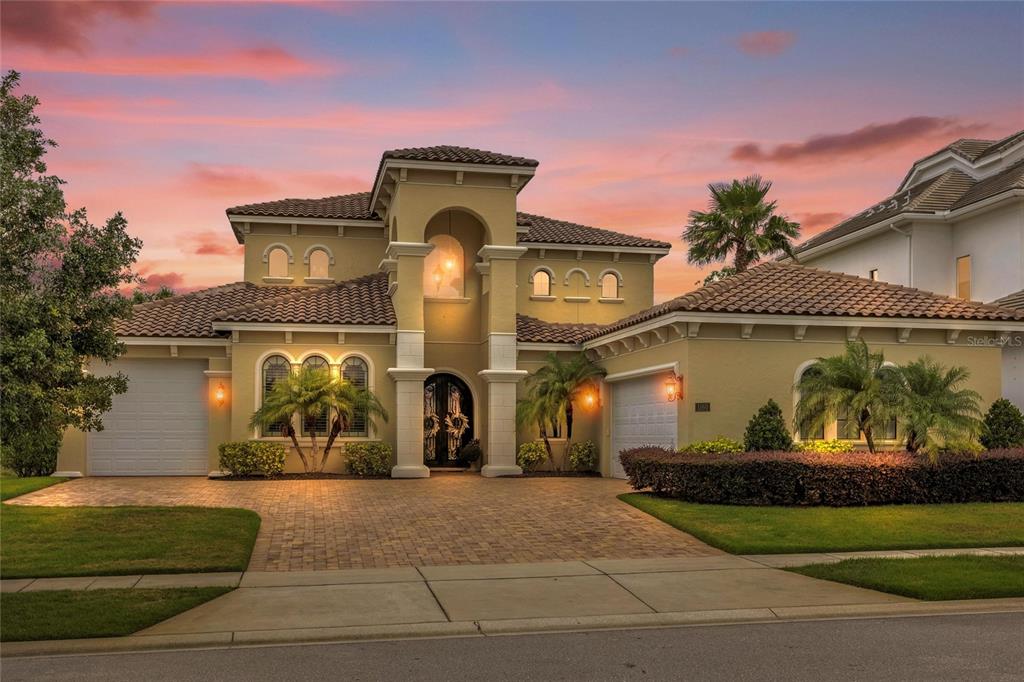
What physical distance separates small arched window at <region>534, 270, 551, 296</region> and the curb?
22.1 meters

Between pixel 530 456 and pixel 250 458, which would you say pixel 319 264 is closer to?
pixel 250 458

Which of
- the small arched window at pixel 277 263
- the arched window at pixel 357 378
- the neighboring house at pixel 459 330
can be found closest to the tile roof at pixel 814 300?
the neighboring house at pixel 459 330

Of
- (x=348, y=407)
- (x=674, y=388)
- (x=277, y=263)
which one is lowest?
(x=348, y=407)

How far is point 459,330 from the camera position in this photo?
1135 inches

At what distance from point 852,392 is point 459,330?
512 inches

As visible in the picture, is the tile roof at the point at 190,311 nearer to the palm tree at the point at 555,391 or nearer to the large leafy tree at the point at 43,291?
the palm tree at the point at 555,391

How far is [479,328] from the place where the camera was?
28.9 m

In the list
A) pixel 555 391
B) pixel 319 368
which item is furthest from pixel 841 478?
pixel 319 368

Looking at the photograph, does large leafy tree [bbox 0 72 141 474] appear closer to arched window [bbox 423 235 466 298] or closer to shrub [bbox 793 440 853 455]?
shrub [bbox 793 440 853 455]

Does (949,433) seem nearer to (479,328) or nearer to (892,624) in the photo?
(892,624)

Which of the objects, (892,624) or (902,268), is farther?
(902,268)

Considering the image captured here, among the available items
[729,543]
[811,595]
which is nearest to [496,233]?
[729,543]

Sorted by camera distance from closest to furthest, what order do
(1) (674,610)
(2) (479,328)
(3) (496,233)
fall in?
(1) (674,610)
(3) (496,233)
(2) (479,328)

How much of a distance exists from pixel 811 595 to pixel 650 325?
11.5 m
